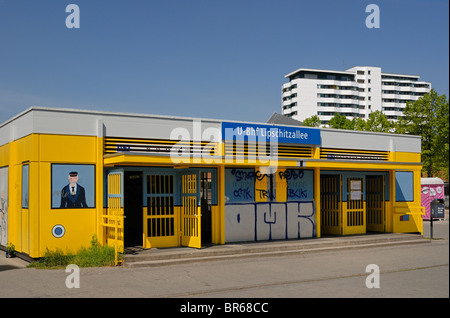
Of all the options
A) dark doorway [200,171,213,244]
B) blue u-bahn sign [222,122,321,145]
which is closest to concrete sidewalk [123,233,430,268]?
dark doorway [200,171,213,244]

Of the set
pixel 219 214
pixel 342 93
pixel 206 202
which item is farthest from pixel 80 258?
pixel 342 93

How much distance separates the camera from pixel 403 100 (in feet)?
388

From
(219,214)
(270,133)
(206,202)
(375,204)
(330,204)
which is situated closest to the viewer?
(219,214)

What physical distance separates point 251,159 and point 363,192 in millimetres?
5710

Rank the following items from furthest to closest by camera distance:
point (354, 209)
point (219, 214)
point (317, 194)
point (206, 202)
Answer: point (354, 209), point (317, 194), point (206, 202), point (219, 214)

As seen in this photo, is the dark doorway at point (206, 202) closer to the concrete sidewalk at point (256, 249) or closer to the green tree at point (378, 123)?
the concrete sidewalk at point (256, 249)

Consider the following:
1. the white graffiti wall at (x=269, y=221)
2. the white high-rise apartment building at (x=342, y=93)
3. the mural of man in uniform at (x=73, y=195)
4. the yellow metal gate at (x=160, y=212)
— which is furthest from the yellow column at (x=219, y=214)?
the white high-rise apartment building at (x=342, y=93)

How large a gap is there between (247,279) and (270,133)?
21.0ft

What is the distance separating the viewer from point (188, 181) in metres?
13.9

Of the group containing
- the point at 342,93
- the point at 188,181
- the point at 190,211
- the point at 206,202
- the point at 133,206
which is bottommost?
the point at 133,206

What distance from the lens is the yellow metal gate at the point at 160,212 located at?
13852 mm

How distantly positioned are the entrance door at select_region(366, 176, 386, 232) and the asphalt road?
5.23 metres

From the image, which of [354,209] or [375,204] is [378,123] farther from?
[354,209]

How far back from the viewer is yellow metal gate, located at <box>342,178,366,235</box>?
693 inches
